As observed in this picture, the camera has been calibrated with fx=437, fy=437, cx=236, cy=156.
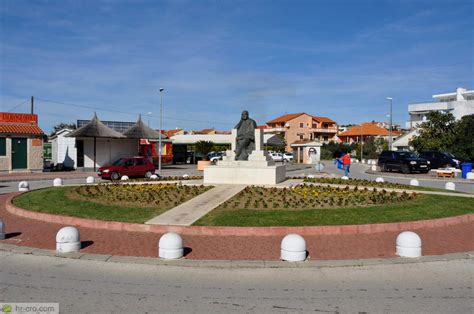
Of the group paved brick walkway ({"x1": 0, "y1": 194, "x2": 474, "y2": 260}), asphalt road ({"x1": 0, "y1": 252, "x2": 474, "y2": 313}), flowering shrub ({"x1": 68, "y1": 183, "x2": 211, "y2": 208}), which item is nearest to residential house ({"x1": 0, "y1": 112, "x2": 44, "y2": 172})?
flowering shrub ({"x1": 68, "y1": 183, "x2": 211, "y2": 208})

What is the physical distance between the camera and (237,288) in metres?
6.31

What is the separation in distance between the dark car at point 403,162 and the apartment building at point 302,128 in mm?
56364

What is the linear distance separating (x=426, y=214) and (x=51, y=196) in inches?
465

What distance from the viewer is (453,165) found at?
118ft

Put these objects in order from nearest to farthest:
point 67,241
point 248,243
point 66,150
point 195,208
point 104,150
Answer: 1. point 67,241
2. point 248,243
3. point 195,208
4. point 104,150
5. point 66,150

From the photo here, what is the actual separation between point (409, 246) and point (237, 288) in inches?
140

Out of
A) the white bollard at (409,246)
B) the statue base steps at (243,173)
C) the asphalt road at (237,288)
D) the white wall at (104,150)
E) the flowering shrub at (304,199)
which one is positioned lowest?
the asphalt road at (237,288)

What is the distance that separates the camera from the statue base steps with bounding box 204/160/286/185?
1798 cm

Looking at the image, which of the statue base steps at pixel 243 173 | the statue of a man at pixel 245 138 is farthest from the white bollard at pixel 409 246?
the statue of a man at pixel 245 138

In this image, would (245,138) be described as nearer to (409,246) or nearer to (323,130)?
(409,246)

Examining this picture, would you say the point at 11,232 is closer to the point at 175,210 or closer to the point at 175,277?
the point at 175,210

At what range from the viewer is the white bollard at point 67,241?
8.28 metres

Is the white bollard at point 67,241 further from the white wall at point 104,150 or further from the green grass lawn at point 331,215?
the white wall at point 104,150

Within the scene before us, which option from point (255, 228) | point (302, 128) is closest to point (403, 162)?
point (255, 228)
